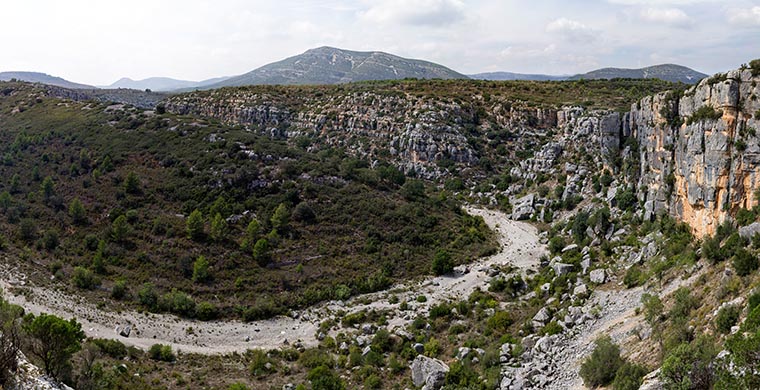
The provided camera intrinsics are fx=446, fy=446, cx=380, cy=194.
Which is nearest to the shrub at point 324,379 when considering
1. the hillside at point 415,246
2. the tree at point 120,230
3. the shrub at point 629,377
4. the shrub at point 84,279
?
the hillside at point 415,246

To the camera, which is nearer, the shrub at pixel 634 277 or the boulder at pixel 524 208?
the shrub at pixel 634 277

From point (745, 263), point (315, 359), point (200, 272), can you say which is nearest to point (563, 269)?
point (745, 263)

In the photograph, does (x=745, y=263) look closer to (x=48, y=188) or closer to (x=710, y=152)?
(x=710, y=152)

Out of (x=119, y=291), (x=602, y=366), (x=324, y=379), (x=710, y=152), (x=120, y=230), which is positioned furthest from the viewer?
(x=120, y=230)

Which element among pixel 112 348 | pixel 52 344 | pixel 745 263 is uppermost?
pixel 745 263

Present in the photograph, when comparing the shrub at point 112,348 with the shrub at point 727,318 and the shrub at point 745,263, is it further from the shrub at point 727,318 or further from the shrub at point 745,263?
the shrub at point 745,263

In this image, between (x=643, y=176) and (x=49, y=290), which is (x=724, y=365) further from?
(x=49, y=290)
